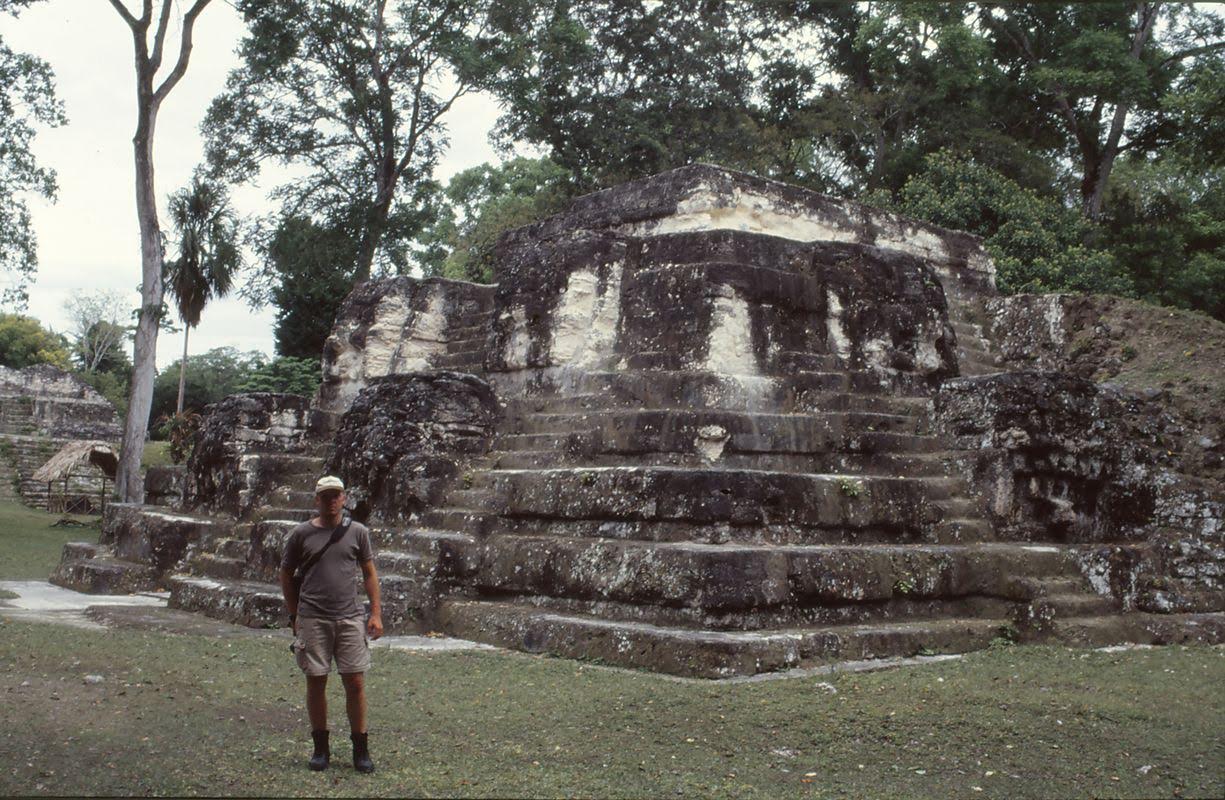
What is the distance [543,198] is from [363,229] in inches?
224

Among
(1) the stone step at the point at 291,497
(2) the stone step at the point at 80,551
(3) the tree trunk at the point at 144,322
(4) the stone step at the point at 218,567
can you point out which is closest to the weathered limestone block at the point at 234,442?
(1) the stone step at the point at 291,497

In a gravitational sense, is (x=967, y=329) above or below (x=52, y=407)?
below

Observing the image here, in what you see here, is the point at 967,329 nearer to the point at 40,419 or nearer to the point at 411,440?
the point at 411,440

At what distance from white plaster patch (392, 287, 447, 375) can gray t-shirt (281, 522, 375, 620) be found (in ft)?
24.0

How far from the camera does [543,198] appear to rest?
28.4 meters

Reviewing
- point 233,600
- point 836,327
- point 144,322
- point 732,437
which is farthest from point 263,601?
point 144,322

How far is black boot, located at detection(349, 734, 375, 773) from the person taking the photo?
4.66 m

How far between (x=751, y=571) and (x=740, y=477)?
28.3 inches

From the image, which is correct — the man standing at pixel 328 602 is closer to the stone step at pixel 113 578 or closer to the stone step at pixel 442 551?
the stone step at pixel 442 551

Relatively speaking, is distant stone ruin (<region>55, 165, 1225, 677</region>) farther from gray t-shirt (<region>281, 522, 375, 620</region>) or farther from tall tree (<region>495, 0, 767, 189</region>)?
tall tree (<region>495, 0, 767, 189</region>)

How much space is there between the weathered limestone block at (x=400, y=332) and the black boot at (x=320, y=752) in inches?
304

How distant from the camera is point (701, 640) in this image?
6742mm

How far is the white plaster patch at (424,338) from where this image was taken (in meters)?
12.3

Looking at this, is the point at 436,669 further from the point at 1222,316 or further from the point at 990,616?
the point at 1222,316
